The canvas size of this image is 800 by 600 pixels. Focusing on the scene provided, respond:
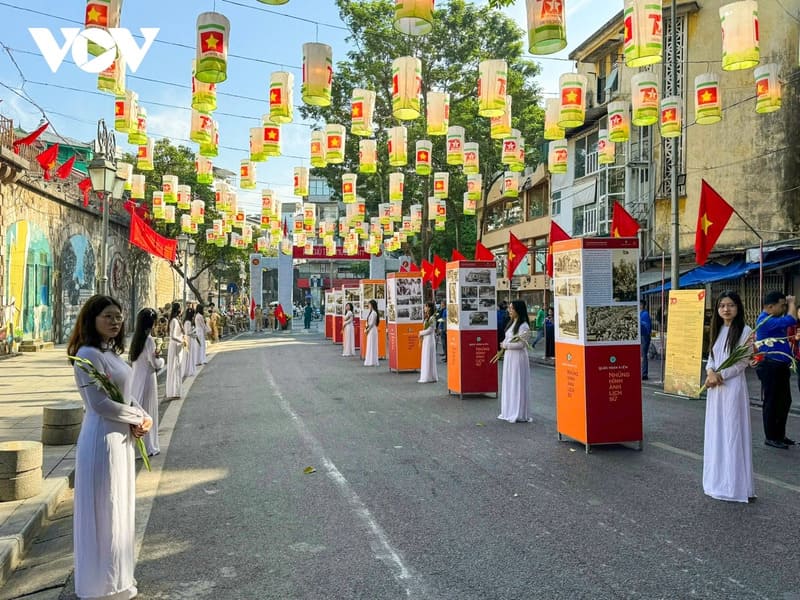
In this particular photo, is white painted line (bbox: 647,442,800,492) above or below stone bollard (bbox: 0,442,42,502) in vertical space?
below

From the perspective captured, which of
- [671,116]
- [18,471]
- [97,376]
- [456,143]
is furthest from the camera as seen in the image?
[456,143]

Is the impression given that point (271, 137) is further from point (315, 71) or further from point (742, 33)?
point (742, 33)

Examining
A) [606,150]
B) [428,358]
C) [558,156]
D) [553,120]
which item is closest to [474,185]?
[558,156]

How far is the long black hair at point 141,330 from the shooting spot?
7797 mm

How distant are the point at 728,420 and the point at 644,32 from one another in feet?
22.3

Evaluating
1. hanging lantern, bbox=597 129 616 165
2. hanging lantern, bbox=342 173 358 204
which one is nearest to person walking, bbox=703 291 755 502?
hanging lantern, bbox=597 129 616 165

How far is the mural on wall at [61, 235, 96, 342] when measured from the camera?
25.7 meters

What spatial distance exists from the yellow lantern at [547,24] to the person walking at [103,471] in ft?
21.4

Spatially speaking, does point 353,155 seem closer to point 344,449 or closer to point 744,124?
point 744,124

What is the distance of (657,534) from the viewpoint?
5.16 meters

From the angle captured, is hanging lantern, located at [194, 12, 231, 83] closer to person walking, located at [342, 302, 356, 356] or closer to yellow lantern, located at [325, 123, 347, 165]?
yellow lantern, located at [325, 123, 347, 165]

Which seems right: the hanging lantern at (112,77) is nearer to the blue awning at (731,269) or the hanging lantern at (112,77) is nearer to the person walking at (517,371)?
the person walking at (517,371)

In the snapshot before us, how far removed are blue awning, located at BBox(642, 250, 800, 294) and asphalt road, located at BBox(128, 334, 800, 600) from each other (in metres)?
9.46

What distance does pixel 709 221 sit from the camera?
12.0 metres
